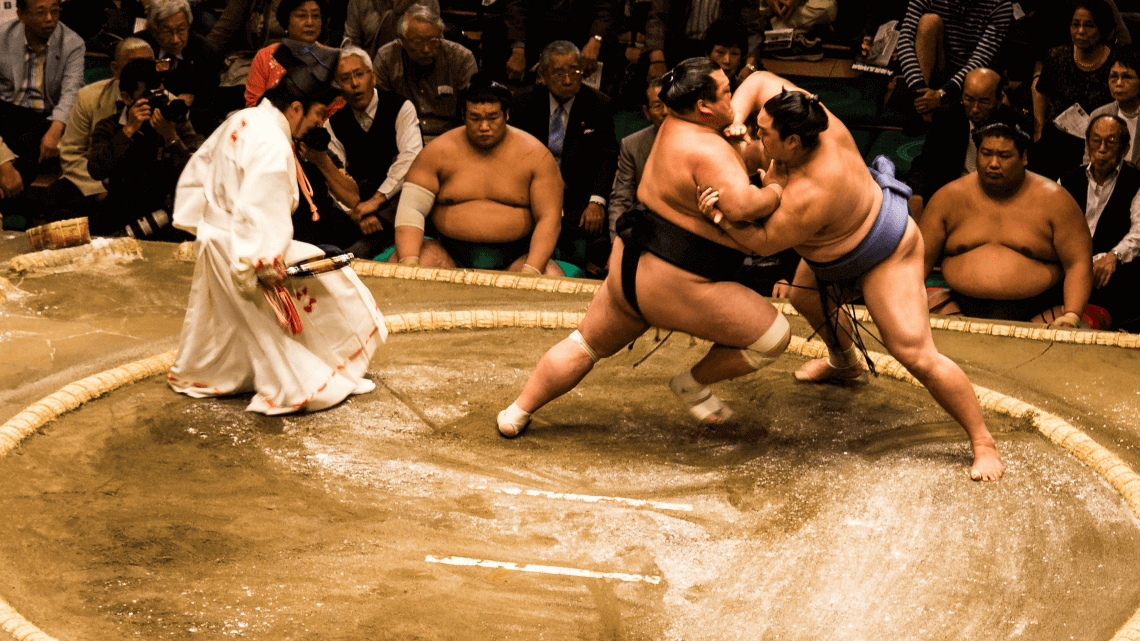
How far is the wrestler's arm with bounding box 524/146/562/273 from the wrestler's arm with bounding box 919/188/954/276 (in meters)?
1.27

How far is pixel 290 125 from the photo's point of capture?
263 centimetres

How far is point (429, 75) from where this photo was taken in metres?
4.46

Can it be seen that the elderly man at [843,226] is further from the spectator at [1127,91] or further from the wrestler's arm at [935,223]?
the spectator at [1127,91]

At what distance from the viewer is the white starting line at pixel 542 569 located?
2064 millimetres

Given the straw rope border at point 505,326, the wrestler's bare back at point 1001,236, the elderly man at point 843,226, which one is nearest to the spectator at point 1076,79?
the wrestler's bare back at point 1001,236

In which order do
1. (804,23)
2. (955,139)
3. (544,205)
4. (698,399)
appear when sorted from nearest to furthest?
(698,399) → (544,205) → (955,139) → (804,23)

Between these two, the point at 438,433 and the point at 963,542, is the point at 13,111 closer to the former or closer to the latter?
the point at 438,433

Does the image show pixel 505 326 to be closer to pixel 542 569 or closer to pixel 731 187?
pixel 731 187

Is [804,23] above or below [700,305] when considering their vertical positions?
above

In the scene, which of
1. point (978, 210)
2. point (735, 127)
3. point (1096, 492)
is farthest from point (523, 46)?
point (1096, 492)

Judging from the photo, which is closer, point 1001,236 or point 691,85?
point 691,85

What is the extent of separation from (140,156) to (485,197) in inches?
54.5

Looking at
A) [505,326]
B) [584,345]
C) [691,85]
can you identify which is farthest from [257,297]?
[691,85]

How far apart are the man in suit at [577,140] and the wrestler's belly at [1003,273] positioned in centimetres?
135
